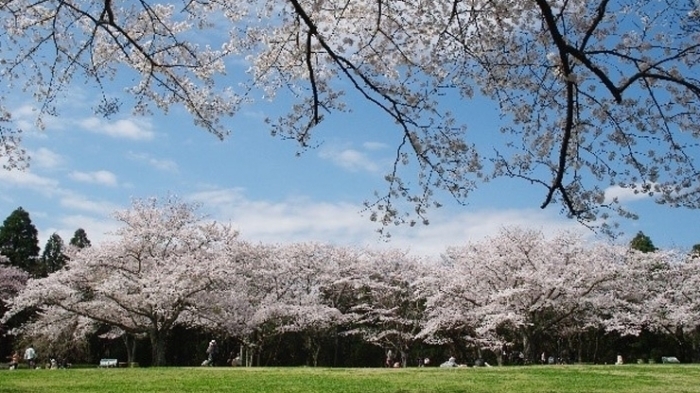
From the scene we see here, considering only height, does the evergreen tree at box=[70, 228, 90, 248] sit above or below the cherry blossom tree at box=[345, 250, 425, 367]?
above

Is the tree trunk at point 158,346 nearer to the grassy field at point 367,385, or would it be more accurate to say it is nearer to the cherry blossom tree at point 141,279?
the cherry blossom tree at point 141,279

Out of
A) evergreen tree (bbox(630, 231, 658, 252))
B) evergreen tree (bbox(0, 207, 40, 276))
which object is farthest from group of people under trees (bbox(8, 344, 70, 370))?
evergreen tree (bbox(630, 231, 658, 252))

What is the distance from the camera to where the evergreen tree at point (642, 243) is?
3866 centimetres

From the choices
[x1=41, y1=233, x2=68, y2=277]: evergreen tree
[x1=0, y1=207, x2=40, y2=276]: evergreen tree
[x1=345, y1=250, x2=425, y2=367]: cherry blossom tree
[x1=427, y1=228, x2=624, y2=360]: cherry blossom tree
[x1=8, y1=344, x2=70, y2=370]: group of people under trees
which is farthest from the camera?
[x1=41, y1=233, x2=68, y2=277]: evergreen tree

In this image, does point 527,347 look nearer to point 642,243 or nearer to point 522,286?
point 522,286

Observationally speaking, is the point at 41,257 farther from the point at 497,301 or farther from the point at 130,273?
the point at 497,301

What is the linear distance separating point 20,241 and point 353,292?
1907 cm

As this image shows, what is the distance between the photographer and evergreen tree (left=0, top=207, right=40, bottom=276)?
37594 millimetres

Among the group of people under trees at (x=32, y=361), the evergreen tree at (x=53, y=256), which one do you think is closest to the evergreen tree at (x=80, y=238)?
the evergreen tree at (x=53, y=256)

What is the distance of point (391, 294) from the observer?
33.2 m

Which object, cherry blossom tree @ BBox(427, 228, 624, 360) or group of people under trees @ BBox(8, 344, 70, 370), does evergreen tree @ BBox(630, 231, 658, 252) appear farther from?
group of people under trees @ BBox(8, 344, 70, 370)

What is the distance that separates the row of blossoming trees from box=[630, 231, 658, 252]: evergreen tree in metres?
4.74

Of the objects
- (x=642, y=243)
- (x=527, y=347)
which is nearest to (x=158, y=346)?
(x=527, y=347)

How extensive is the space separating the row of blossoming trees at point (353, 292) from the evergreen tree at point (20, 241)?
565cm
